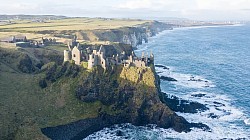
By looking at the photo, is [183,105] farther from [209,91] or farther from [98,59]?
[98,59]

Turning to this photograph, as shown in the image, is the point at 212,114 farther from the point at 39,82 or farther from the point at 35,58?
the point at 35,58

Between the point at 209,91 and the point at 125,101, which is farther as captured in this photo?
the point at 209,91

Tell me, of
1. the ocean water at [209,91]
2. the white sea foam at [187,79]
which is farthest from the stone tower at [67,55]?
the white sea foam at [187,79]

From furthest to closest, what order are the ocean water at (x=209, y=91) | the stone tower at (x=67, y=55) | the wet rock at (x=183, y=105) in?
the stone tower at (x=67, y=55), the wet rock at (x=183, y=105), the ocean water at (x=209, y=91)

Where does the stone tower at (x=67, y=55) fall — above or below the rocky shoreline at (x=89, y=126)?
above

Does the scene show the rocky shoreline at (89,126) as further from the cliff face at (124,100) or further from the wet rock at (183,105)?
the wet rock at (183,105)

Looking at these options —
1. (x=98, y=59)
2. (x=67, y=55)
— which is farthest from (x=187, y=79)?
(x=67, y=55)

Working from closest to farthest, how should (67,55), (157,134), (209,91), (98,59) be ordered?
(157,134) < (98,59) < (67,55) < (209,91)

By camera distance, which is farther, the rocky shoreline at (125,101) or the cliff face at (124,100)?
the cliff face at (124,100)

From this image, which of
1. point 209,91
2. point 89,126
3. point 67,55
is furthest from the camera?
point 209,91

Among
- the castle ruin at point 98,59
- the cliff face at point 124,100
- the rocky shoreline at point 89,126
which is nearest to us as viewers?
the rocky shoreline at point 89,126
